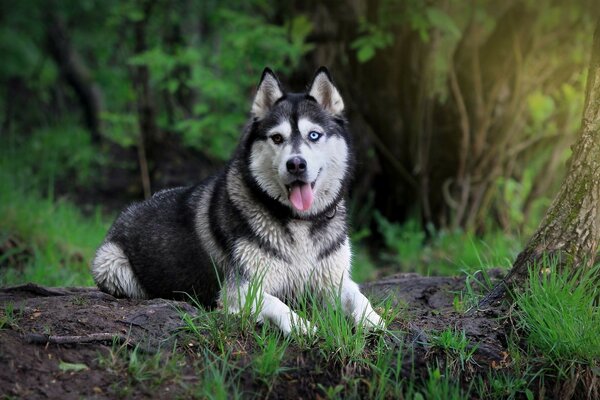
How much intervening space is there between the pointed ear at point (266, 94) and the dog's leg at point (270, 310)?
1.17 meters

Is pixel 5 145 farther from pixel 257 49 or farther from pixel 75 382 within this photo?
pixel 75 382

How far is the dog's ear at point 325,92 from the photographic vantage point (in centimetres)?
461

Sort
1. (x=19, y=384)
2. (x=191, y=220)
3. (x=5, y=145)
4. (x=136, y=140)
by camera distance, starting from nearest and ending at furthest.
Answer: (x=19, y=384), (x=191, y=220), (x=136, y=140), (x=5, y=145)

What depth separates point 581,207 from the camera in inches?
166

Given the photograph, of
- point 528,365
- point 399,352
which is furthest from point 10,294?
point 528,365

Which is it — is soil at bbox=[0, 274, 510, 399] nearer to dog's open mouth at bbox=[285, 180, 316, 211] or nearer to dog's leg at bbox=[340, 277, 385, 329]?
dog's leg at bbox=[340, 277, 385, 329]

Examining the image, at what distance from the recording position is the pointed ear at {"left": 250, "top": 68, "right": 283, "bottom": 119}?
4.61 meters

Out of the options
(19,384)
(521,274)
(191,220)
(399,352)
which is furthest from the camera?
(191,220)

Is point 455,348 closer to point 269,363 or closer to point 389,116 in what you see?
point 269,363

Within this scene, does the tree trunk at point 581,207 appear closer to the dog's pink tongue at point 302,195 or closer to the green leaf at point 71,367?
the dog's pink tongue at point 302,195

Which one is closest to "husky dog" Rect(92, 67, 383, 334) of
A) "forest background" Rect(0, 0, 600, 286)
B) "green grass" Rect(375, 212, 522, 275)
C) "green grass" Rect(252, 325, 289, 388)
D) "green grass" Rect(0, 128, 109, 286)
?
"green grass" Rect(252, 325, 289, 388)

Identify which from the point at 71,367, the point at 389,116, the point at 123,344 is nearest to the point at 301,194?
the point at 123,344

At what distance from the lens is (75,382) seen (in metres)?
3.35

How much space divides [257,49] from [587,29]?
3.60 m
